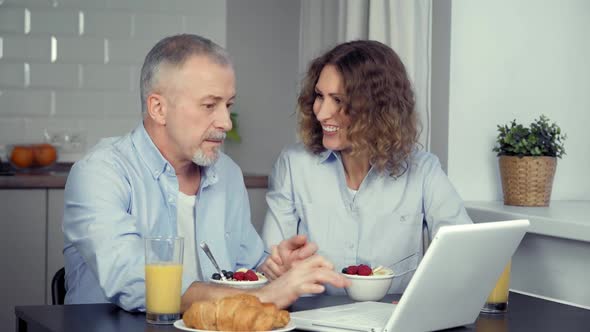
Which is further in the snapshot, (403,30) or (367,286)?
(403,30)

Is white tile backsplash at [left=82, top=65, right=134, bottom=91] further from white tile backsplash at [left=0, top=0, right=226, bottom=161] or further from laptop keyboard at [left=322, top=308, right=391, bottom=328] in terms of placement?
laptop keyboard at [left=322, top=308, right=391, bottom=328]

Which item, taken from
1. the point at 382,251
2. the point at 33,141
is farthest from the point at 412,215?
the point at 33,141

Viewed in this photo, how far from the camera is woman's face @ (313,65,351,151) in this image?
2.74 meters

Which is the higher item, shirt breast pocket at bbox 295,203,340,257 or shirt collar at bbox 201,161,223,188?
shirt collar at bbox 201,161,223,188

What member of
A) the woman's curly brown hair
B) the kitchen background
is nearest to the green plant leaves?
the kitchen background

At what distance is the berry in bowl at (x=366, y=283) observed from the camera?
2.00 metres

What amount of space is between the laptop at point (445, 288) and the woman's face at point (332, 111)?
3.05 ft

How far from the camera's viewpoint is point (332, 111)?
2.74 meters

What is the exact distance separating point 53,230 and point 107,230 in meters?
1.65

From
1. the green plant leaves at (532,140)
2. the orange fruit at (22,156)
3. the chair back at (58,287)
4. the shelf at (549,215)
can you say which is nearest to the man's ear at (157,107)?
the chair back at (58,287)

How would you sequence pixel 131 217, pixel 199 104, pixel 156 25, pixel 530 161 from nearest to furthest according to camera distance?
pixel 131 217 < pixel 199 104 < pixel 530 161 < pixel 156 25

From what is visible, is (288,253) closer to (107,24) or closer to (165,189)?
(165,189)

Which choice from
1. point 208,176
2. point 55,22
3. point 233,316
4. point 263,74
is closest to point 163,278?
point 233,316

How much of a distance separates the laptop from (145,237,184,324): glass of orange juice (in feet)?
0.74
